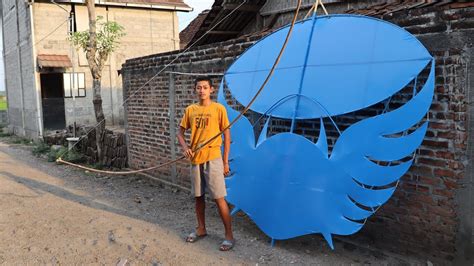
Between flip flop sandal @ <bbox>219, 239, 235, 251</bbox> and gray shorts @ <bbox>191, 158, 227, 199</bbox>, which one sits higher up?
gray shorts @ <bbox>191, 158, 227, 199</bbox>

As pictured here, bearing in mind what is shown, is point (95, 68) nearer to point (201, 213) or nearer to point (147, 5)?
point (201, 213)

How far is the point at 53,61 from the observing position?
14758 millimetres

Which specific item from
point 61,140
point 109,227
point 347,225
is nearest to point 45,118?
point 61,140

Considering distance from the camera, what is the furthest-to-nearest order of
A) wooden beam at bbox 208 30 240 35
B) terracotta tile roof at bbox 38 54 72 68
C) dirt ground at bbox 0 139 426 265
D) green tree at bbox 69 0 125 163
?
terracotta tile roof at bbox 38 54 72 68 → green tree at bbox 69 0 125 163 → wooden beam at bbox 208 30 240 35 → dirt ground at bbox 0 139 426 265

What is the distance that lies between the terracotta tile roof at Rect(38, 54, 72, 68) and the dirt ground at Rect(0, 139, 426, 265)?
839 cm

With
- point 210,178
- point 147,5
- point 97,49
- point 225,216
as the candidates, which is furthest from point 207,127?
point 147,5

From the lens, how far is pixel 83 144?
10.5m

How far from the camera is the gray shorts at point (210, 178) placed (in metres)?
4.07

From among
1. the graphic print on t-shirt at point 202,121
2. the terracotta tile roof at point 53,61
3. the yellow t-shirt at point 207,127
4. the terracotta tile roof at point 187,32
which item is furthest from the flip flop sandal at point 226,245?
the terracotta tile roof at point 187,32

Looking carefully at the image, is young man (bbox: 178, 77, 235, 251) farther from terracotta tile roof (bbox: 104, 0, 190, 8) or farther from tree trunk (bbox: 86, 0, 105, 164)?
terracotta tile roof (bbox: 104, 0, 190, 8)

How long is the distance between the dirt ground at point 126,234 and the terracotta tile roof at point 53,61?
839 cm

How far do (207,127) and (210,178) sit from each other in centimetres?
49

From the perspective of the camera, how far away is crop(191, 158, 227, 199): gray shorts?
407 cm

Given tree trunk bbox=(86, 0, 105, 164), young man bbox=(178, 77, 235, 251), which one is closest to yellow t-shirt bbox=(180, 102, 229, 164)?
young man bbox=(178, 77, 235, 251)
